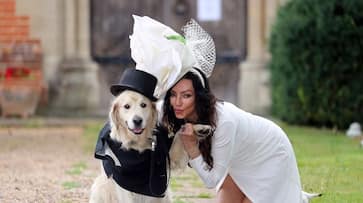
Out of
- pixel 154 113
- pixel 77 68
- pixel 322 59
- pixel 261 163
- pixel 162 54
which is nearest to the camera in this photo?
pixel 162 54

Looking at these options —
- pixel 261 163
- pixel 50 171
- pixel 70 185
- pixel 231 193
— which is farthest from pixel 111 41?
pixel 261 163

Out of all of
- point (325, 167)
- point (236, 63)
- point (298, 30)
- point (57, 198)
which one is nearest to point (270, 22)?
point (236, 63)

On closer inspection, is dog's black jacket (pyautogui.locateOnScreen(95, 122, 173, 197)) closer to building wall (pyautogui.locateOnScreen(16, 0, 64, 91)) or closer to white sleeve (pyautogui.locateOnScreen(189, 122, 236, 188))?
white sleeve (pyautogui.locateOnScreen(189, 122, 236, 188))

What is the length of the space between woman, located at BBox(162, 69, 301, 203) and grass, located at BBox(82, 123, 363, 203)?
46.6 inches

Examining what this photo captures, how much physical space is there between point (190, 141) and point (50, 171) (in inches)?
156

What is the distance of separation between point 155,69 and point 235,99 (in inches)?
424

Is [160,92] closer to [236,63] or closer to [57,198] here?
[57,198]

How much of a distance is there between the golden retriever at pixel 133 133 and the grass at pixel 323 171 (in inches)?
55.9

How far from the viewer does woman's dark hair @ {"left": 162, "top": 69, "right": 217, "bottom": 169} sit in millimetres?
5938

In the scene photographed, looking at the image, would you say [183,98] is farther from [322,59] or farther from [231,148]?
[322,59]

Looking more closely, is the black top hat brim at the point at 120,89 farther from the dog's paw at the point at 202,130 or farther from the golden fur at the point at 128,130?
the dog's paw at the point at 202,130

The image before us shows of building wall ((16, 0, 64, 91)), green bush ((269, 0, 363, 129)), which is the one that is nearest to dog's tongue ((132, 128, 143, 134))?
green bush ((269, 0, 363, 129))

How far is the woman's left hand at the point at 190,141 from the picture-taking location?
5.94 meters

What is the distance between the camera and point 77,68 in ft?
53.7
